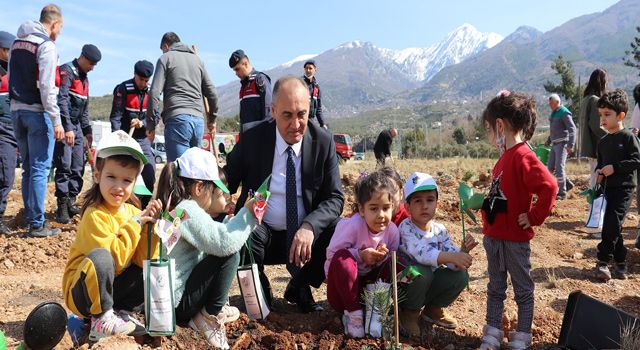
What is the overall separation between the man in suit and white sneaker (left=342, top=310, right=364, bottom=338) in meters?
0.58

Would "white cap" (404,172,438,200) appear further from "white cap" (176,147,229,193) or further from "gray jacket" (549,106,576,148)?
"gray jacket" (549,106,576,148)

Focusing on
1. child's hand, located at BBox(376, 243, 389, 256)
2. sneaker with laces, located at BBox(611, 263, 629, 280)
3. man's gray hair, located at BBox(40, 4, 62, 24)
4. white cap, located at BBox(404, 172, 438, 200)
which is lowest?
sneaker with laces, located at BBox(611, 263, 629, 280)

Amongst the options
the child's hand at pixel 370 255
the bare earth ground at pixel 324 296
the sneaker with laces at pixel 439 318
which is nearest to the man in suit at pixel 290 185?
the bare earth ground at pixel 324 296

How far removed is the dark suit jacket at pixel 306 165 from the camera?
3.48 meters

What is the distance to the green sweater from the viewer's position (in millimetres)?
2727

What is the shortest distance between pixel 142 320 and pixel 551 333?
2517 millimetres

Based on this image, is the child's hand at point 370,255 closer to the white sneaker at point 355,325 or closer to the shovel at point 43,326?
the white sneaker at point 355,325

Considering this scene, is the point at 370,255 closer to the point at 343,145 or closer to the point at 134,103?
the point at 134,103

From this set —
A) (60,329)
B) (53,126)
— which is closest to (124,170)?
(60,329)

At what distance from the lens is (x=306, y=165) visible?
347cm

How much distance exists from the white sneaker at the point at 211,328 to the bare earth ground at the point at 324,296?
0.05 metres

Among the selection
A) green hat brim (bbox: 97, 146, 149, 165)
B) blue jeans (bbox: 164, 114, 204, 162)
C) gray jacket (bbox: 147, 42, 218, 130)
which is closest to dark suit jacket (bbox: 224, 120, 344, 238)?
green hat brim (bbox: 97, 146, 149, 165)

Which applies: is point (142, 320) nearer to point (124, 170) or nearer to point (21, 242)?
point (124, 170)

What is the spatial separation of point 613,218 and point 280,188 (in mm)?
3101
